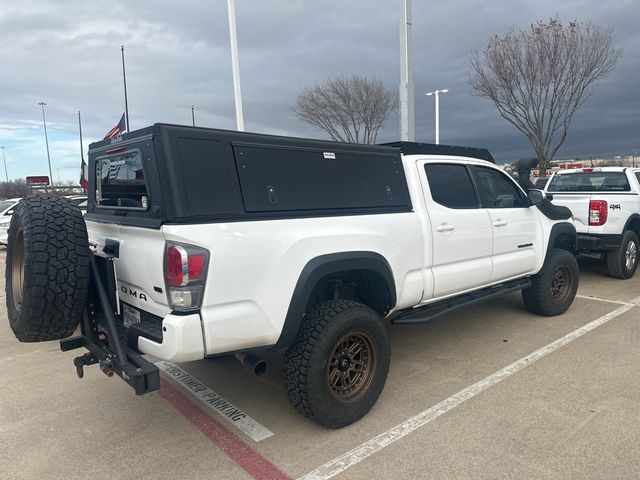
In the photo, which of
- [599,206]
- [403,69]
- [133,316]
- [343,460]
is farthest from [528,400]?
[403,69]

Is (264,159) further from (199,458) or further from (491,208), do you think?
(491,208)

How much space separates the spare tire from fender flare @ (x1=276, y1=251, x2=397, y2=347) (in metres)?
1.25

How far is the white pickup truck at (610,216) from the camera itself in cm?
723

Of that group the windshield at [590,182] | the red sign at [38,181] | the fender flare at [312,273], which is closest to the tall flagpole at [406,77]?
the windshield at [590,182]

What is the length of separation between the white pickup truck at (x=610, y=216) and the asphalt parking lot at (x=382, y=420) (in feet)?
8.46

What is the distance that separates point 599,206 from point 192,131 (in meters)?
6.58

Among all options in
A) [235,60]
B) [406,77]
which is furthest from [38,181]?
[406,77]

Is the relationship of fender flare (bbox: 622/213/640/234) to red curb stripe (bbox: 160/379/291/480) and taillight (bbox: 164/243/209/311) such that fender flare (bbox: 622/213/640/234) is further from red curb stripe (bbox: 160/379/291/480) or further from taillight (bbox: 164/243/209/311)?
taillight (bbox: 164/243/209/311)

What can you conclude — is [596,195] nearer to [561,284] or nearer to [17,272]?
[561,284]

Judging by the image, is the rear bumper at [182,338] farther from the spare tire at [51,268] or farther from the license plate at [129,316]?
the spare tire at [51,268]

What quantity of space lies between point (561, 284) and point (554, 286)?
0.14 meters

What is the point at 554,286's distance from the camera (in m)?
5.84

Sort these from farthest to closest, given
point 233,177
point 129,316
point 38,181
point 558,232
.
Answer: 1. point 38,181
2. point 558,232
3. point 129,316
4. point 233,177

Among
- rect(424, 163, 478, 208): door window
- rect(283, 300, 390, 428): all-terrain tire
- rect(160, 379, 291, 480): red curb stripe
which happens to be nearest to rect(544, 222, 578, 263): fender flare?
rect(424, 163, 478, 208): door window
